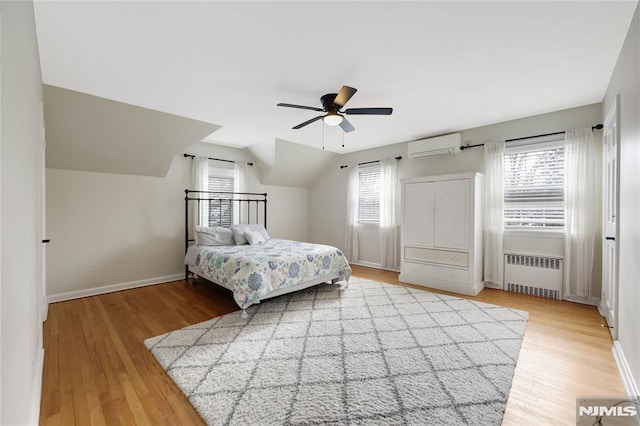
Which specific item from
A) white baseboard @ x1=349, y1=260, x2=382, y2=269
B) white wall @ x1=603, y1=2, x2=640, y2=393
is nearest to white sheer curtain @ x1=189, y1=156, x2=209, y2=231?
white baseboard @ x1=349, y1=260, x2=382, y2=269

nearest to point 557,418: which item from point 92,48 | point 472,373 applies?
point 472,373

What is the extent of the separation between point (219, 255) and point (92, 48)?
2.37 meters

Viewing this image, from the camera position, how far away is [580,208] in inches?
131

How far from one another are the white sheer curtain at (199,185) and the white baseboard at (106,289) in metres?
0.96

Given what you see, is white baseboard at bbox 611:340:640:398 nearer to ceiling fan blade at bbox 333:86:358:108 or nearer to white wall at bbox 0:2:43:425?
ceiling fan blade at bbox 333:86:358:108

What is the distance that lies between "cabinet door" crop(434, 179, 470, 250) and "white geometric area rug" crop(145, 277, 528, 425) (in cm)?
97

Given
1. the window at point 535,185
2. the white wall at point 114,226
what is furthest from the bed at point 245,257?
the window at point 535,185

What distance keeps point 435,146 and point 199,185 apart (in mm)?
4062

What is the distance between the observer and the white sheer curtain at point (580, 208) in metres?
3.28

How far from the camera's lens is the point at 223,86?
281 centimetres

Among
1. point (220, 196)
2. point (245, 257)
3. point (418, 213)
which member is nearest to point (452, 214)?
point (418, 213)

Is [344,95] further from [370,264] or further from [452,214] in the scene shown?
[370,264]

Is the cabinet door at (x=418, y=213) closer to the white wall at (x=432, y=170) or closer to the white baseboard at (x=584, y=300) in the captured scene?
the white wall at (x=432, y=170)

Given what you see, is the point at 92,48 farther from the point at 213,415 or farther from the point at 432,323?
the point at 432,323
